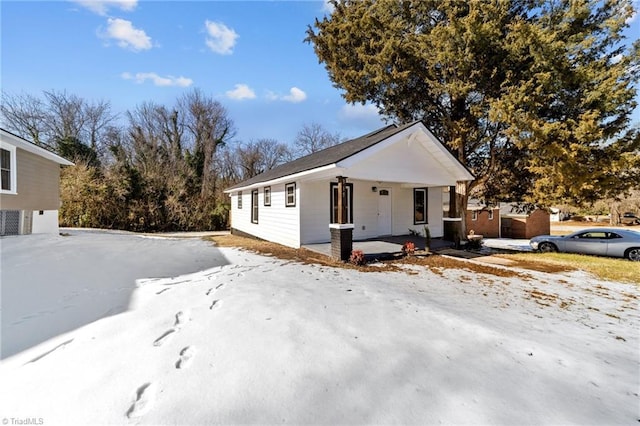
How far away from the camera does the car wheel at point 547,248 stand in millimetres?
12548

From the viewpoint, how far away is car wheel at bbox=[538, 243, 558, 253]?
41.2 ft

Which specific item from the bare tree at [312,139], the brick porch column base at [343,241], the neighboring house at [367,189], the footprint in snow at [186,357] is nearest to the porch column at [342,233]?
the brick porch column base at [343,241]

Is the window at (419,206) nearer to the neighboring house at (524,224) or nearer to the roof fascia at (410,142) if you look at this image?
the roof fascia at (410,142)

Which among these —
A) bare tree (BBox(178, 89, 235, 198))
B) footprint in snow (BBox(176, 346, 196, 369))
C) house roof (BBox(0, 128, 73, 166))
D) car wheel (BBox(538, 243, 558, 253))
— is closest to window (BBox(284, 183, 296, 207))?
footprint in snow (BBox(176, 346, 196, 369))

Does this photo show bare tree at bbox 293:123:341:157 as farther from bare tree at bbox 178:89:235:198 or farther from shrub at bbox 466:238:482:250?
shrub at bbox 466:238:482:250

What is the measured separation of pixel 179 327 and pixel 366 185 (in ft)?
31.0

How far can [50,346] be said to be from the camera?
113 inches

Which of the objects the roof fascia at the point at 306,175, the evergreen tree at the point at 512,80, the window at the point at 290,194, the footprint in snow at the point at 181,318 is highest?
the evergreen tree at the point at 512,80

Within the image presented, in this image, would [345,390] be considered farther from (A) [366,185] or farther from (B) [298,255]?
(A) [366,185]

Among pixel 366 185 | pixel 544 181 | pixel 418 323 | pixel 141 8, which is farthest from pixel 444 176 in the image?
pixel 141 8

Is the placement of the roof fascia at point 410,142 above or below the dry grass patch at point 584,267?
above

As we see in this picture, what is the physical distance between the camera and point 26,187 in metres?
11.1

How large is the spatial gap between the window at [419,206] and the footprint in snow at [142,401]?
40.4 feet

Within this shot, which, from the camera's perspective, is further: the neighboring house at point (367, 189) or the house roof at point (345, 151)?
the neighboring house at point (367, 189)
